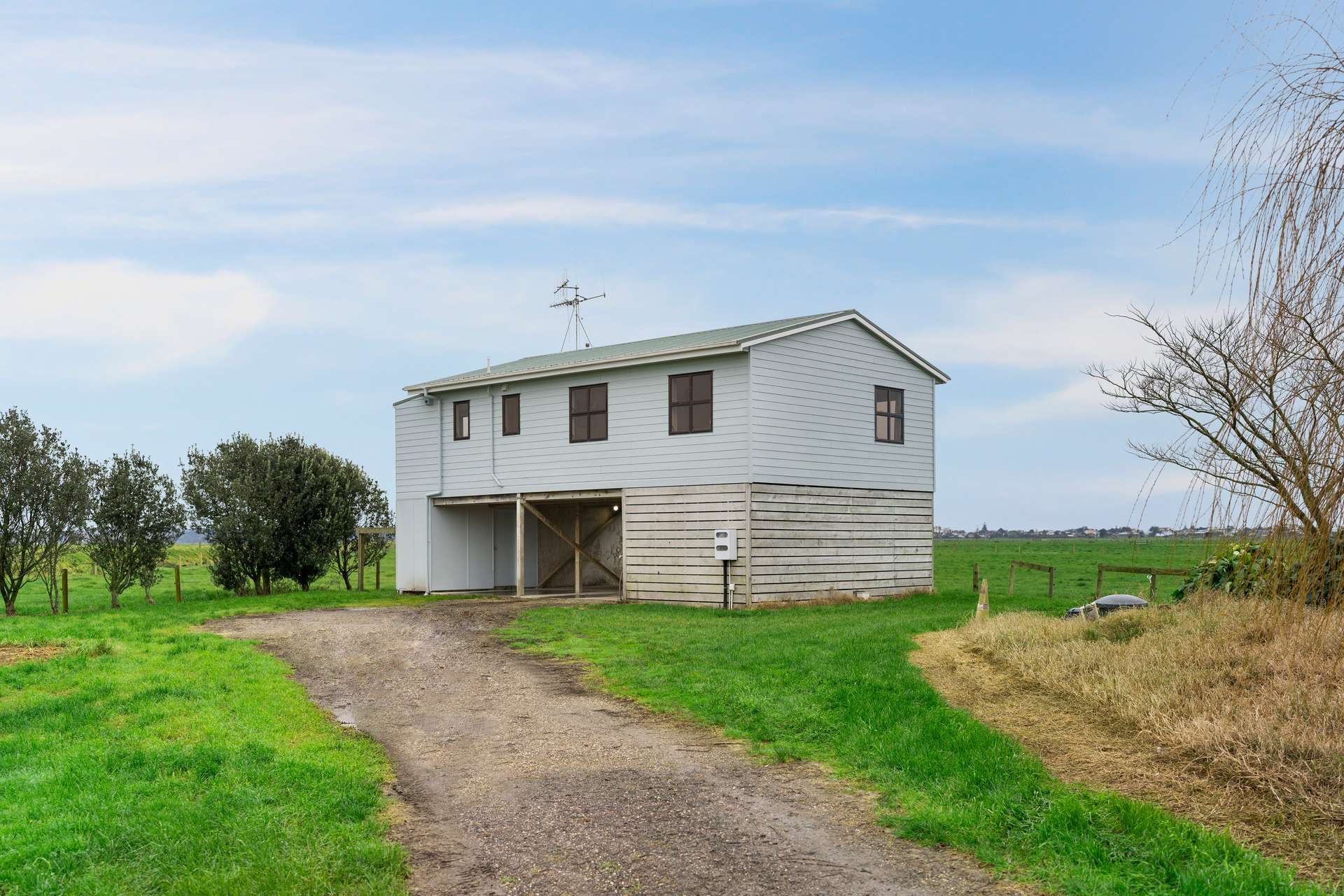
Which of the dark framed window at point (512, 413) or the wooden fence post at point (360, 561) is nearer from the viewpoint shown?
the dark framed window at point (512, 413)

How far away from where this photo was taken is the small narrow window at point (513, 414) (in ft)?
83.4

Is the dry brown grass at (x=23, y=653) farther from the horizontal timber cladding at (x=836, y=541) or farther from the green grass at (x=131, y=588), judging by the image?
the green grass at (x=131, y=588)

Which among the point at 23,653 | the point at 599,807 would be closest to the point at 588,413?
the point at 23,653

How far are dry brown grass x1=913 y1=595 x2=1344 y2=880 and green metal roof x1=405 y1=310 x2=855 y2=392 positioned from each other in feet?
40.0

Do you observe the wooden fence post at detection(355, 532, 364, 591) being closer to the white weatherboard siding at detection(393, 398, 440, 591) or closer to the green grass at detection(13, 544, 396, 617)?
the green grass at detection(13, 544, 396, 617)

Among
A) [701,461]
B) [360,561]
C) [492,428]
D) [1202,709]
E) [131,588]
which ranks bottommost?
[131,588]

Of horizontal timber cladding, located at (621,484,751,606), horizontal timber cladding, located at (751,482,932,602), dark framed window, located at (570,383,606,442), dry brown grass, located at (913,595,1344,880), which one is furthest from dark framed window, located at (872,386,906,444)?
dry brown grass, located at (913,595,1344,880)

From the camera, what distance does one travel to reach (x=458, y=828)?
6.26m

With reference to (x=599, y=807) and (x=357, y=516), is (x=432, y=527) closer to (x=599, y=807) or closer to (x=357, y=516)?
(x=357, y=516)

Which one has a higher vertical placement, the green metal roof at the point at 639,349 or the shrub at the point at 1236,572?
the green metal roof at the point at 639,349

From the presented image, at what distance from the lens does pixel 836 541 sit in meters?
23.0

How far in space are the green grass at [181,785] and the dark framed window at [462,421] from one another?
13902 millimetres

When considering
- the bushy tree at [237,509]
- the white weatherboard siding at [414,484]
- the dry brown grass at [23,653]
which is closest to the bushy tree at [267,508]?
the bushy tree at [237,509]

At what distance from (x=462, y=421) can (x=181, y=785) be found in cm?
2009
